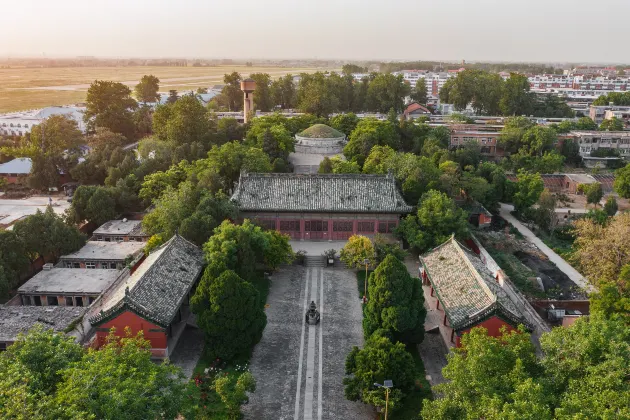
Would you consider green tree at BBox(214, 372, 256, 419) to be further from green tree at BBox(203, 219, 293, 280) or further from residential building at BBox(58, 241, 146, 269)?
residential building at BBox(58, 241, 146, 269)

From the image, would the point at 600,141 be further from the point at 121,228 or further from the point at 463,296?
the point at 121,228

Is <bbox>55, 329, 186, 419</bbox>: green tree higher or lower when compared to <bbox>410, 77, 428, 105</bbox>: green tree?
lower

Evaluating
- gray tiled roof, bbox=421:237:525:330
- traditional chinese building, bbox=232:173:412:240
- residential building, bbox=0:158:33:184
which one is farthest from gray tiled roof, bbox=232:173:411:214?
residential building, bbox=0:158:33:184

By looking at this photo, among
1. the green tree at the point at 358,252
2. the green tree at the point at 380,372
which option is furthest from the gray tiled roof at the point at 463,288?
the green tree at the point at 380,372

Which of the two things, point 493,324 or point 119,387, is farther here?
point 493,324

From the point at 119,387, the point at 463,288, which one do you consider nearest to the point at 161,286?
the point at 119,387

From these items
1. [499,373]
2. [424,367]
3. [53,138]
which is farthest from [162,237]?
[53,138]
